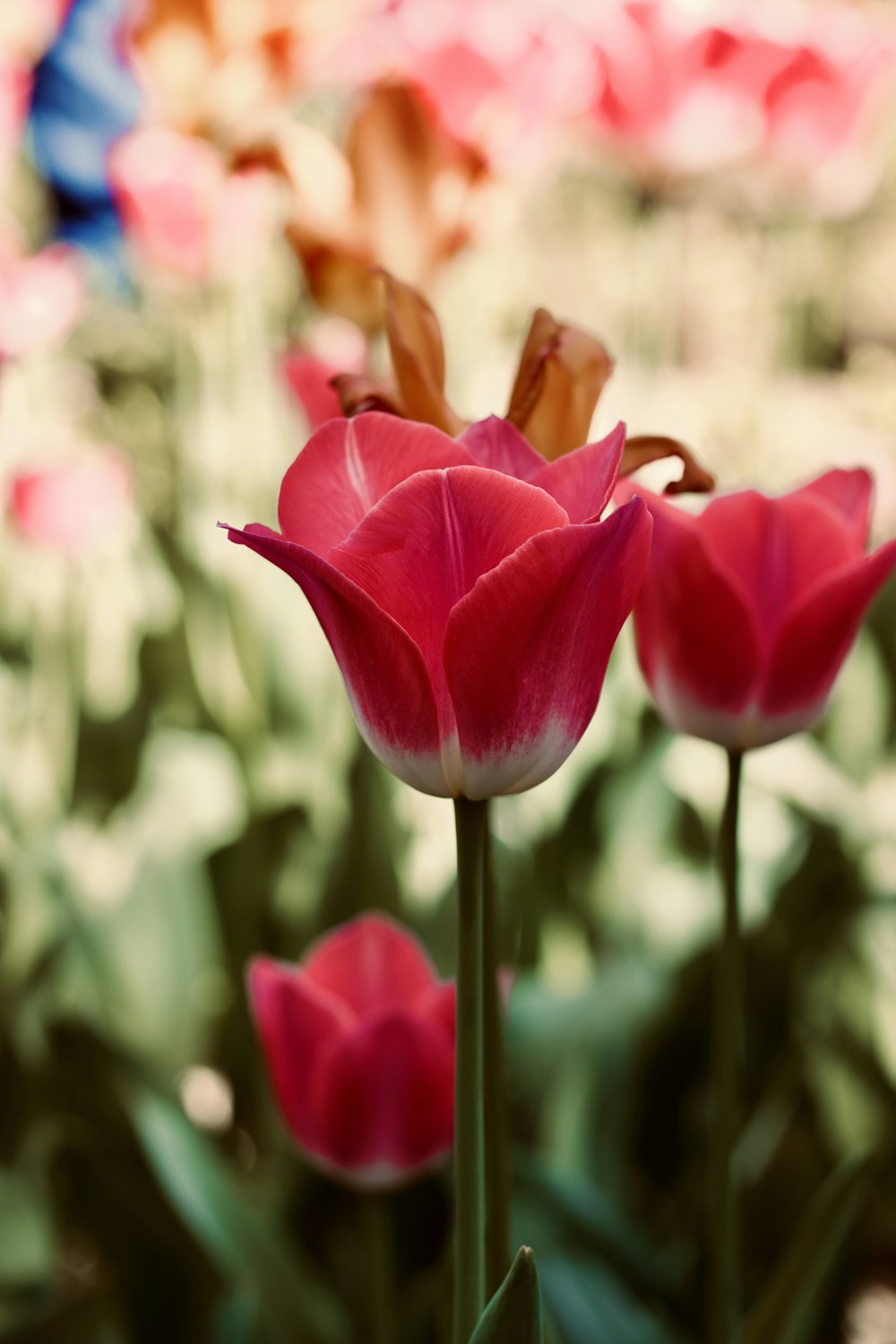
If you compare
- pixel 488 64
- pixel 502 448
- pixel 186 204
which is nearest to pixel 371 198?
pixel 488 64

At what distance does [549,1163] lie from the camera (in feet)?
2.33

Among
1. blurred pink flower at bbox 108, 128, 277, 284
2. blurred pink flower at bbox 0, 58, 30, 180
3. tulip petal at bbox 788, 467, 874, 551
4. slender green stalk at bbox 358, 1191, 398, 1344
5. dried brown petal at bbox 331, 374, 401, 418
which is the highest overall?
blurred pink flower at bbox 0, 58, 30, 180

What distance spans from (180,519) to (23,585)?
0.57 ft

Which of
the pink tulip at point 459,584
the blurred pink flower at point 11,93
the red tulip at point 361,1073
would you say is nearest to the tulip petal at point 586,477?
the pink tulip at point 459,584

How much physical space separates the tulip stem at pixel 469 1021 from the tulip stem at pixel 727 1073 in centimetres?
11

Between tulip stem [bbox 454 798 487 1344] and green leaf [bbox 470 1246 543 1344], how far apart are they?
19mm

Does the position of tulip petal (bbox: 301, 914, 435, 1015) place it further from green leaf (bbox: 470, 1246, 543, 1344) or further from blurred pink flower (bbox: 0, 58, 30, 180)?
blurred pink flower (bbox: 0, 58, 30, 180)

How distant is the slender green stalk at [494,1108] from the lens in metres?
0.33

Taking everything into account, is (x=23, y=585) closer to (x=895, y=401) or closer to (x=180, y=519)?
(x=180, y=519)

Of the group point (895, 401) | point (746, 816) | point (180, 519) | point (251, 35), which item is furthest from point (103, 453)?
point (895, 401)

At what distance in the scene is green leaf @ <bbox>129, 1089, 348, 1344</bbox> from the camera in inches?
23.2

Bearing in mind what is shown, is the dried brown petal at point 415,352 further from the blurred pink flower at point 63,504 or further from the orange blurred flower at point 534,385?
the blurred pink flower at point 63,504

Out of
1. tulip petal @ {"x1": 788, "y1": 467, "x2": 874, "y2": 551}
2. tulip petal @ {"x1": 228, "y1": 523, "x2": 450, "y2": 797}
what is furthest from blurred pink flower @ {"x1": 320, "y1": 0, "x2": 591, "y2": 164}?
tulip petal @ {"x1": 228, "y1": 523, "x2": 450, "y2": 797}

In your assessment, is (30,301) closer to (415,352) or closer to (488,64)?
(488,64)
